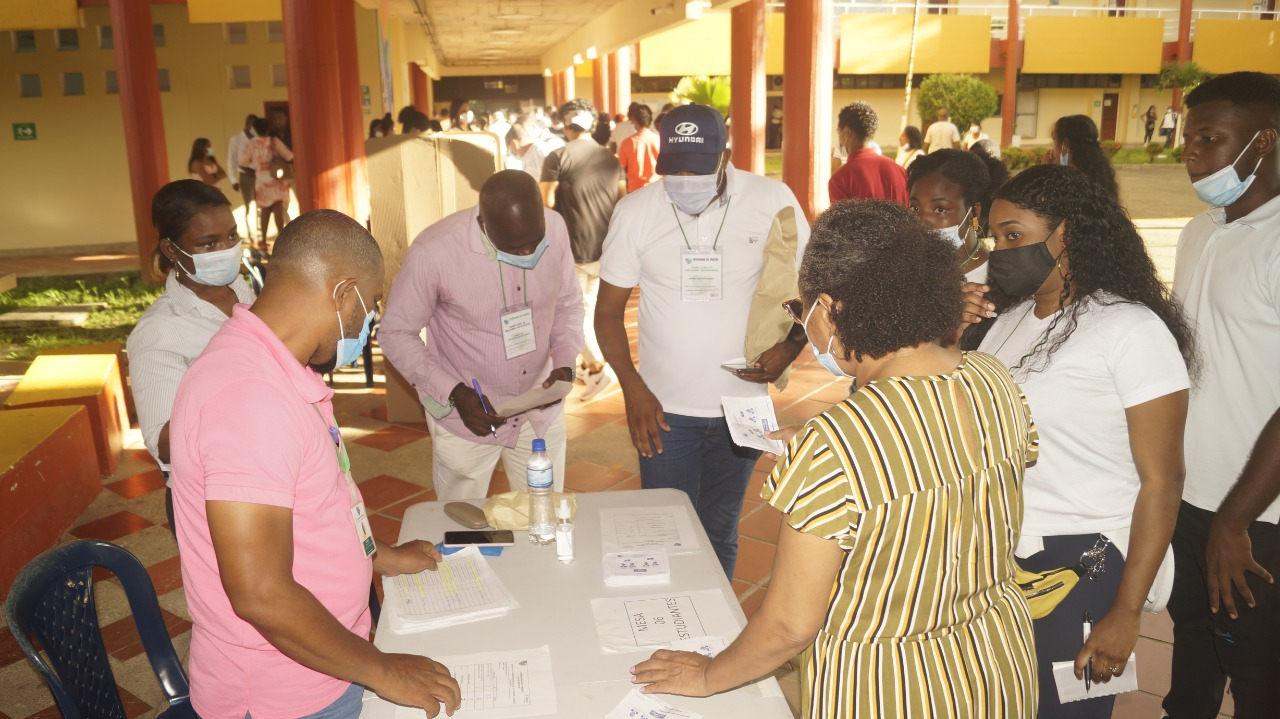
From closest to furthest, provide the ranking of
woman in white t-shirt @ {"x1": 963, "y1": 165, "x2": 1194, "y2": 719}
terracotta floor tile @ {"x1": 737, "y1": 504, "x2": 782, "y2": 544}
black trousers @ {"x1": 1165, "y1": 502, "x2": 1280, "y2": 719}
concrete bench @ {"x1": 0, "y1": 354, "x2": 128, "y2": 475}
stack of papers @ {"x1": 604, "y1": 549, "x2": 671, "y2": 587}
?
woman in white t-shirt @ {"x1": 963, "y1": 165, "x2": 1194, "y2": 719}
stack of papers @ {"x1": 604, "y1": 549, "x2": 671, "y2": 587}
black trousers @ {"x1": 1165, "y1": 502, "x2": 1280, "y2": 719}
terracotta floor tile @ {"x1": 737, "y1": 504, "x2": 782, "y2": 544}
concrete bench @ {"x1": 0, "y1": 354, "x2": 128, "y2": 475}

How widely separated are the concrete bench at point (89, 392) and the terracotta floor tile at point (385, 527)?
5.63 ft

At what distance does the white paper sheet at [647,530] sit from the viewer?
2096 millimetres

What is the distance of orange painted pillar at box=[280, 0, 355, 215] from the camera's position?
22.6 feet

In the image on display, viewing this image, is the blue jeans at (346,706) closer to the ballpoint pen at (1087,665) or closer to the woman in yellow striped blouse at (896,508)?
the woman in yellow striped blouse at (896,508)

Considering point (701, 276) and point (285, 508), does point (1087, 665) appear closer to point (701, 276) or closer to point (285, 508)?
point (701, 276)

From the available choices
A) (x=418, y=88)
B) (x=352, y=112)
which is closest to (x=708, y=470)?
(x=352, y=112)

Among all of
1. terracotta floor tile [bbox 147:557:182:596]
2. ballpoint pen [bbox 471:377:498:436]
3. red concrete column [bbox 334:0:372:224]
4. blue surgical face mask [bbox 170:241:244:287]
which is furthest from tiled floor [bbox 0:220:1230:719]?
red concrete column [bbox 334:0:372:224]

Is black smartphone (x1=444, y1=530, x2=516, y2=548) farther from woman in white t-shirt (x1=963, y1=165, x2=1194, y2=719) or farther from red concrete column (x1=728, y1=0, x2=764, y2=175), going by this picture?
red concrete column (x1=728, y1=0, x2=764, y2=175)

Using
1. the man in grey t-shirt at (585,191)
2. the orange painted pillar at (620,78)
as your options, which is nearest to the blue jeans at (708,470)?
the man in grey t-shirt at (585,191)

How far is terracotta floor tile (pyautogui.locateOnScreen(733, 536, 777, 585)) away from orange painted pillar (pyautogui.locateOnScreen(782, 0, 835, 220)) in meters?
5.42

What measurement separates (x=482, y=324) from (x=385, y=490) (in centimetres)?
198

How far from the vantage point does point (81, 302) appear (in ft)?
30.0

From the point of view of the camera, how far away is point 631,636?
1.71 meters

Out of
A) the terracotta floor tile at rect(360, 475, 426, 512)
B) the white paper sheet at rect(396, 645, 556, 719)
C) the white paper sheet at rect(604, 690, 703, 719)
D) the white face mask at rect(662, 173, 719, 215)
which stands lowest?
the terracotta floor tile at rect(360, 475, 426, 512)
